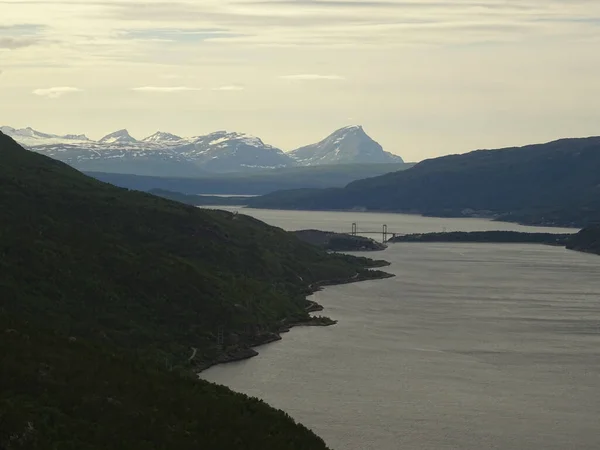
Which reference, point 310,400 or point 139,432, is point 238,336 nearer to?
point 310,400

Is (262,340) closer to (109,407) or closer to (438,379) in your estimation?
(438,379)

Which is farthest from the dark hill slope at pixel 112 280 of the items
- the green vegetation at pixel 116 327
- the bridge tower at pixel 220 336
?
the bridge tower at pixel 220 336

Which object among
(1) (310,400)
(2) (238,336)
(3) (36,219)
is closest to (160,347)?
(2) (238,336)

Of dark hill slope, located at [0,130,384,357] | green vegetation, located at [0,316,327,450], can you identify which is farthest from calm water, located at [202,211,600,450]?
green vegetation, located at [0,316,327,450]

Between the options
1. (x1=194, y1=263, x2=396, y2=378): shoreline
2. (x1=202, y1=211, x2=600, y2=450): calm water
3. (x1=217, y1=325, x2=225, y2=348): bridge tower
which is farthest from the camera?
(x1=217, y1=325, x2=225, y2=348): bridge tower

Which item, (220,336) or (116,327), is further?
(220,336)

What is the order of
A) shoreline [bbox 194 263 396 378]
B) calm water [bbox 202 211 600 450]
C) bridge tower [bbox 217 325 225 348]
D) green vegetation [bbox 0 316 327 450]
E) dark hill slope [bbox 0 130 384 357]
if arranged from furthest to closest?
bridge tower [bbox 217 325 225 348]
shoreline [bbox 194 263 396 378]
dark hill slope [bbox 0 130 384 357]
calm water [bbox 202 211 600 450]
green vegetation [bbox 0 316 327 450]

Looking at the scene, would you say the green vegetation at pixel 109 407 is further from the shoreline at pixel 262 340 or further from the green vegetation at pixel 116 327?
the shoreline at pixel 262 340

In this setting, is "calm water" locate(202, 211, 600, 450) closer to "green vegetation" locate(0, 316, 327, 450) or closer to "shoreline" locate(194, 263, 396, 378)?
"shoreline" locate(194, 263, 396, 378)

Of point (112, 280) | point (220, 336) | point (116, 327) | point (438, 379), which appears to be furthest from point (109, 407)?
point (112, 280)
